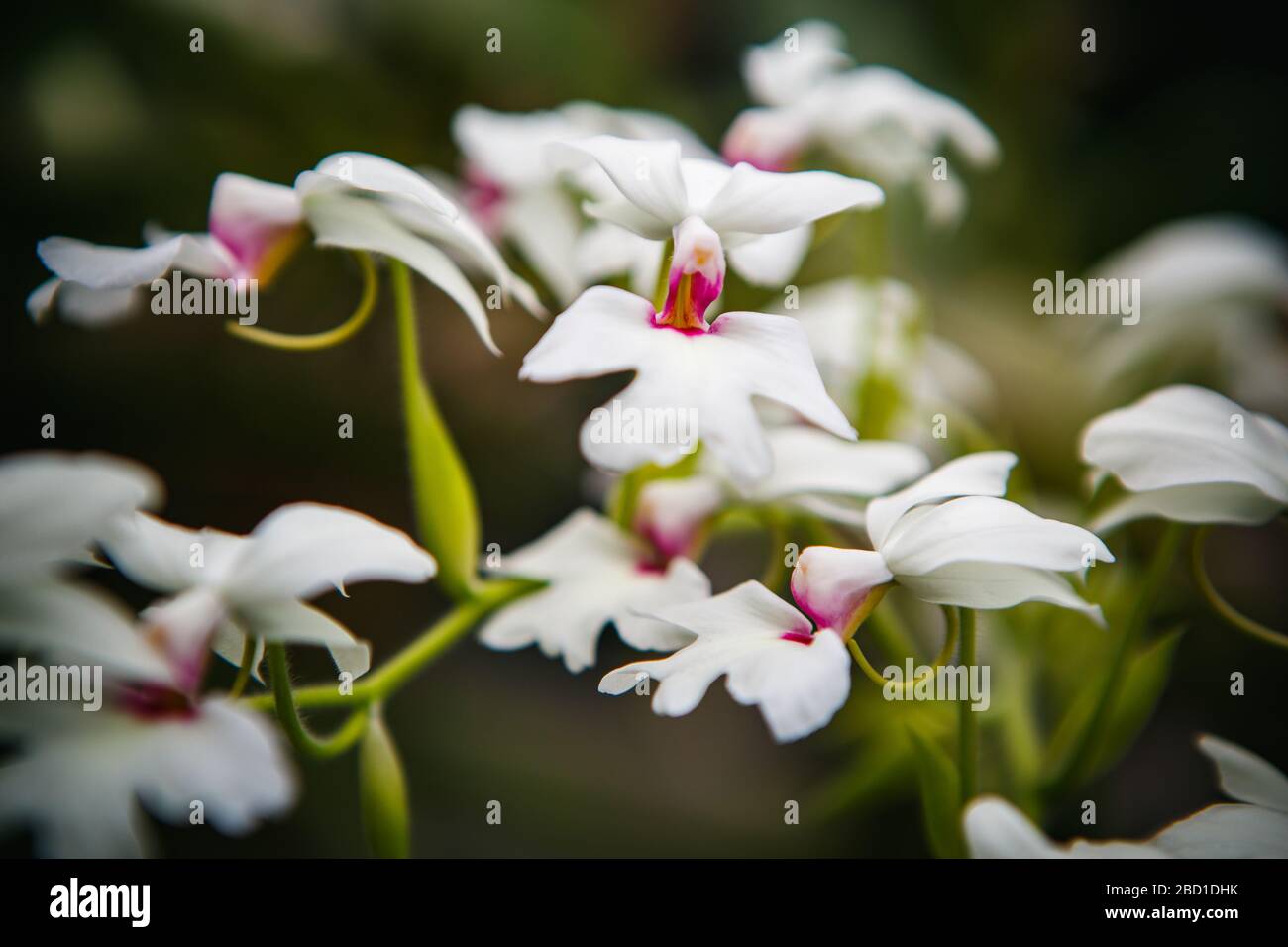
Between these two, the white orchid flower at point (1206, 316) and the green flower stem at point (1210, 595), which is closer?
the green flower stem at point (1210, 595)

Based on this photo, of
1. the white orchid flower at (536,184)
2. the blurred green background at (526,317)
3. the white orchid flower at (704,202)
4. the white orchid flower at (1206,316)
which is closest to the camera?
the white orchid flower at (704,202)

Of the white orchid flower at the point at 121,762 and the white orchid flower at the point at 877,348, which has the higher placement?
the white orchid flower at the point at 877,348

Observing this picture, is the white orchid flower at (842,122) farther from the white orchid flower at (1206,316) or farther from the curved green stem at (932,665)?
the curved green stem at (932,665)

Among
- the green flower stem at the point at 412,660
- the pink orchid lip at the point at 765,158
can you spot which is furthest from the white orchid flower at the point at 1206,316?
the green flower stem at the point at 412,660

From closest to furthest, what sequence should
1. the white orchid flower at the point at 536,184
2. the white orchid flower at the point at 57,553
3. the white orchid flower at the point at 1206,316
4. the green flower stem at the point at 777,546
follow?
the white orchid flower at the point at 57,553, the green flower stem at the point at 777,546, the white orchid flower at the point at 536,184, the white orchid flower at the point at 1206,316
